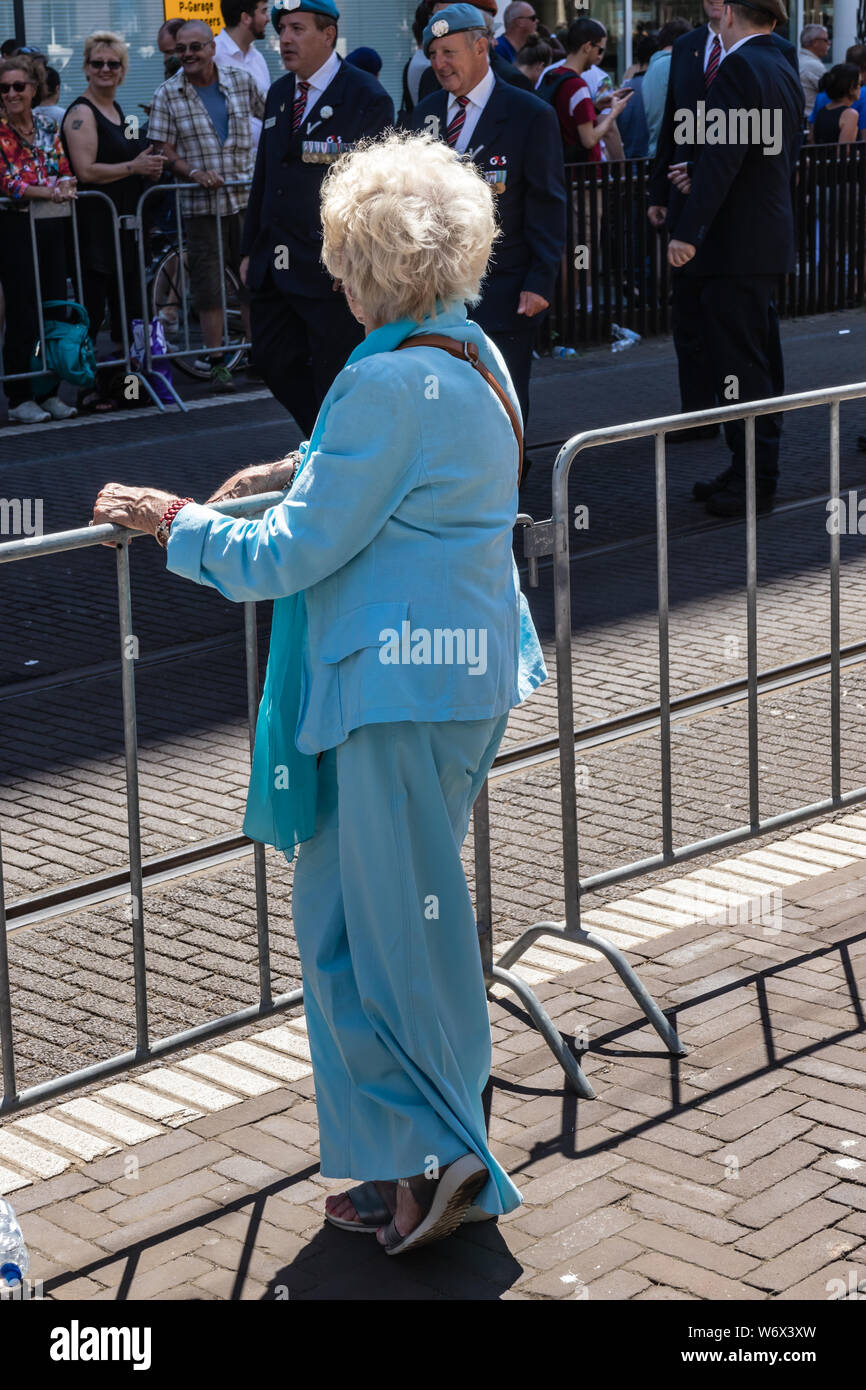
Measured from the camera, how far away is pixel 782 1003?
4.55 metres

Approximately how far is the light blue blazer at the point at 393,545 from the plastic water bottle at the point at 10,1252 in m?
0.95

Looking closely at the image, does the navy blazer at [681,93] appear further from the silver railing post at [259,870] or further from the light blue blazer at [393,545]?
the light blue blazer at [393,545]

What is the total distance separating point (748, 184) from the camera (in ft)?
30.2

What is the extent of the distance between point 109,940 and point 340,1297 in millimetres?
1853

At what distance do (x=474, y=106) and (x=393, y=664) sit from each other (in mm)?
6272

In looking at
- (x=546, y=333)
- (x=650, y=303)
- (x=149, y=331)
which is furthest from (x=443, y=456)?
(x=650, y=303)

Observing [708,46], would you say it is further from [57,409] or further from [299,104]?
[57,409]

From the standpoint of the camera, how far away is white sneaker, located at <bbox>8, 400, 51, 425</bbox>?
40.9 ft

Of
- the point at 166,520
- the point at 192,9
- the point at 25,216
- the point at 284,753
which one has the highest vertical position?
the point at 192,9

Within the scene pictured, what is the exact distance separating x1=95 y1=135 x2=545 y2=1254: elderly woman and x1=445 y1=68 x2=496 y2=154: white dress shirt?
576cm

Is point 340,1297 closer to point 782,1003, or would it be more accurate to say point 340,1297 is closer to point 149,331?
point 782,1003

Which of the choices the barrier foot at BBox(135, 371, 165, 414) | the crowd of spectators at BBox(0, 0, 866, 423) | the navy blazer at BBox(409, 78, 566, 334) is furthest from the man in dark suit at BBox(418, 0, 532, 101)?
the barrier foot at BBox(135, 371, 165, 414)

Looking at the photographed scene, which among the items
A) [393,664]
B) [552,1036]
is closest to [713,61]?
[552,1036]
